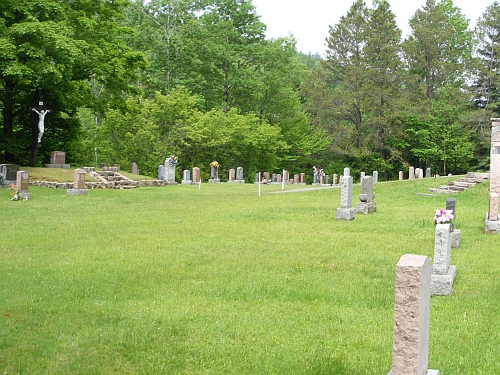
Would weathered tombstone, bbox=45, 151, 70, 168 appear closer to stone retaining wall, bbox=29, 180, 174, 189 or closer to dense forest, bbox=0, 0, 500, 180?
stone retaining wall, bbox=29, 180, 174, 189

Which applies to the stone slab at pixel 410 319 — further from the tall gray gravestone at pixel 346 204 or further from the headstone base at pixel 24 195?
the headstone base at pixel 24 195

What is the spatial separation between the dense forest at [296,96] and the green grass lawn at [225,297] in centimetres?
2580

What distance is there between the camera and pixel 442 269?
8.23 metres

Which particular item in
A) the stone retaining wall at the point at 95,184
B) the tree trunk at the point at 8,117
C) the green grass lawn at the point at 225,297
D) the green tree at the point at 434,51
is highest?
the green tree at the point at 434,51

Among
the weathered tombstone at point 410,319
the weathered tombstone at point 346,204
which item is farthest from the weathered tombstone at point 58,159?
the weathered tombstone at point 410,319

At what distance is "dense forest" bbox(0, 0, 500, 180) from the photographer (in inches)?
1604

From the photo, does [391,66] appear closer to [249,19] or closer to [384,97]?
[384,97]

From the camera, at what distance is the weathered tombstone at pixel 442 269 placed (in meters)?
8.05

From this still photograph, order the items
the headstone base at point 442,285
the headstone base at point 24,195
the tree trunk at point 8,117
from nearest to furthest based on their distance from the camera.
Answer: the headstone base at point 442,285 → the headstone base at point 24,195 → the tree trunk at point 8,117

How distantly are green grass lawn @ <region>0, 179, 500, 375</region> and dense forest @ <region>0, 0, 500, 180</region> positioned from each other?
25.8 m

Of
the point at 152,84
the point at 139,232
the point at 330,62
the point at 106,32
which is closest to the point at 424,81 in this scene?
the point at 330,62

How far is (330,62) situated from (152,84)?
673 inches

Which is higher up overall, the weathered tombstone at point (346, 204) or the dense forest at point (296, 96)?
the dense forest at point (296, 96)

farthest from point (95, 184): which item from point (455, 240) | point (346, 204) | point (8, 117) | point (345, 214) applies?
point (455, 240)
